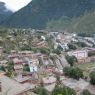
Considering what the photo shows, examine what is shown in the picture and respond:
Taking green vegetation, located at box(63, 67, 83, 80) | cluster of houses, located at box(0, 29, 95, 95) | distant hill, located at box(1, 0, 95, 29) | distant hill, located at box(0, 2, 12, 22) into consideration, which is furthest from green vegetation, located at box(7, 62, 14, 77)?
distant hill, located at box(0, 2, 12, 22)

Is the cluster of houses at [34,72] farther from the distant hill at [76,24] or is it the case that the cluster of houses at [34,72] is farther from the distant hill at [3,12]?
the distant hill at [3,12]

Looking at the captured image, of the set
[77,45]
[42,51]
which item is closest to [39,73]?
[42,51]

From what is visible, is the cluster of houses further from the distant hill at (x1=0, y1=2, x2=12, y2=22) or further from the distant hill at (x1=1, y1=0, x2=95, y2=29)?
the distant hill at (x1=0, y1=2, x2=12, y2=22)

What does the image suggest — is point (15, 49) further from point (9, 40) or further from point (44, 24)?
point (44, 24)

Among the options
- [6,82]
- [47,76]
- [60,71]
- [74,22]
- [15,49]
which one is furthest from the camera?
[74,22]

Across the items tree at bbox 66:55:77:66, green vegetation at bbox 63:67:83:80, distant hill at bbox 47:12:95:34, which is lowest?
green vegetation at bbox 63:67:83:80

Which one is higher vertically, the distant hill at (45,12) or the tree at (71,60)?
the distant hill at (45,12)

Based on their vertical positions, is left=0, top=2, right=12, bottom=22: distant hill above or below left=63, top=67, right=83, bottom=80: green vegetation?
above

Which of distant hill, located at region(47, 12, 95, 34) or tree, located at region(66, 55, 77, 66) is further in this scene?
distant hill, located at region(47, 12, 95, 34)

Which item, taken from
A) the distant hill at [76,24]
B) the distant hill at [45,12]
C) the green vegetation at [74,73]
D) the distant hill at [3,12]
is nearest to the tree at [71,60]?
the green vegetation at [74,73]
